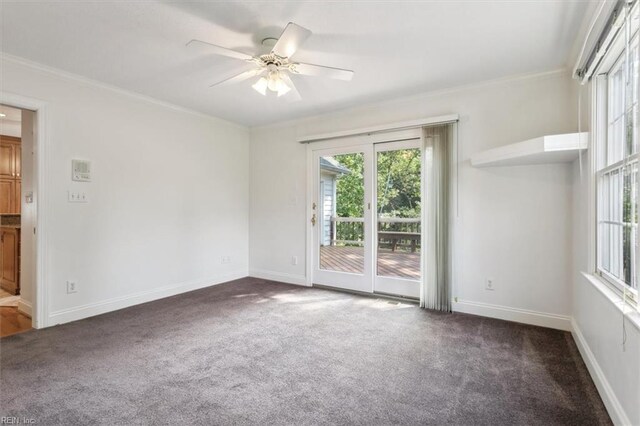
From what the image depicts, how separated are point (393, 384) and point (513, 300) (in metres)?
1.90

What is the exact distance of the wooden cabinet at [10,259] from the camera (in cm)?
425

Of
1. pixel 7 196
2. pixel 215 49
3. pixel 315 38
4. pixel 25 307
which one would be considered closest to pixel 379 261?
pixel 315 38

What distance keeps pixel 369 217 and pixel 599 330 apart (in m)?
2.53

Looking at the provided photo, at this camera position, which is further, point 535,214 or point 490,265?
point 490,265

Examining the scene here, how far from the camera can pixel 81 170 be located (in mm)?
3301

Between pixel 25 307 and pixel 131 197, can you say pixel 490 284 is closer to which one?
pixel 131 197

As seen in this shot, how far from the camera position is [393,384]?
82.4 inches

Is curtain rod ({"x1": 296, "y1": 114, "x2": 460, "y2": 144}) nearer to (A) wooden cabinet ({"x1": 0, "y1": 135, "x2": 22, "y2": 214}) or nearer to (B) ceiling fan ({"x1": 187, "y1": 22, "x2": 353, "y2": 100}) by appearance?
(B) ceiling fan ({"x1": 187, "y1": 22, "x2": 353, "y2": 100})

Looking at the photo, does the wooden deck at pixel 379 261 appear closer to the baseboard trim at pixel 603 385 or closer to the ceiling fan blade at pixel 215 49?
the baseboard trim at pixel 603 385

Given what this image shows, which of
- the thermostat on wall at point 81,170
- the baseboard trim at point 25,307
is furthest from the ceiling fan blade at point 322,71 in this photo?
the baseboard trim at point 25,307

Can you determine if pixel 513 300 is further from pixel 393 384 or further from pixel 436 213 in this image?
pixel 393 384

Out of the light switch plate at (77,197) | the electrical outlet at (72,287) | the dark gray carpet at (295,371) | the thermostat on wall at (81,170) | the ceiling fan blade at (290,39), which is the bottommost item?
the dark gray carpet at (295,371)

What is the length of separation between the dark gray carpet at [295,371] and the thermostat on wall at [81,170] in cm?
146

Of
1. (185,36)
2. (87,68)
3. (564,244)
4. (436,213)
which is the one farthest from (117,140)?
(564,244)
